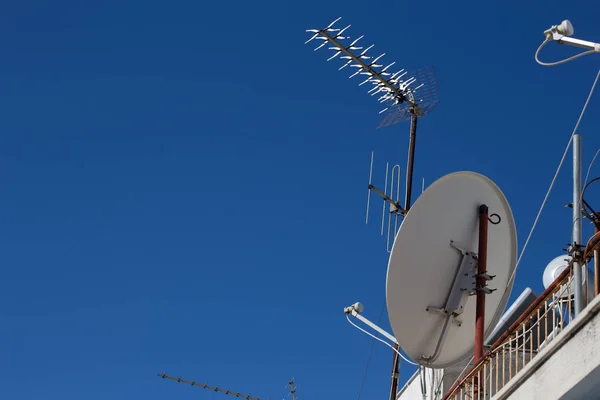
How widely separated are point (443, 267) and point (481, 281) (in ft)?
1.84

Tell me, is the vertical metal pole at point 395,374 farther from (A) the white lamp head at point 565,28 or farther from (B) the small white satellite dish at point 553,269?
(A) the white lamp head at point 565,28

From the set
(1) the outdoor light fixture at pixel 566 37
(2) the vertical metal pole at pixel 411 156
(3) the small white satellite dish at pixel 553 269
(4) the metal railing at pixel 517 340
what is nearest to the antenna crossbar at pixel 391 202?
(2) the vertical metal pole at pixel 411 156

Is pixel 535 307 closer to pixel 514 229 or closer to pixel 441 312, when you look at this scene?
pixel 441 312

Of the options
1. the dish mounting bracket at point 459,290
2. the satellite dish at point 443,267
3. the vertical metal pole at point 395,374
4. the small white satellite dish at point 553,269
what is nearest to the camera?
the satellite dish at point 443,267

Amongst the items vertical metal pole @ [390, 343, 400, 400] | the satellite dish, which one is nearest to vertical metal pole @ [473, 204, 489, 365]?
the satellite dish

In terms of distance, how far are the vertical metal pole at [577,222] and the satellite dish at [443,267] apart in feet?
10.3

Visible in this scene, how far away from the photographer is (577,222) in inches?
403

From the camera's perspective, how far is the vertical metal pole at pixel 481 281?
13.4 meters

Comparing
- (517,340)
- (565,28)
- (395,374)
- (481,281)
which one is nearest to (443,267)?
(481,281)

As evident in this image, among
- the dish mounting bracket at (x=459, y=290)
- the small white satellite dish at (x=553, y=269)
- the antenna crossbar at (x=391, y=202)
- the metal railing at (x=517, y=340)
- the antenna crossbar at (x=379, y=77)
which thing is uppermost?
the antenna crossbar at (x=379, y=77)

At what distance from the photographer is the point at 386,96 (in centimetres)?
1867

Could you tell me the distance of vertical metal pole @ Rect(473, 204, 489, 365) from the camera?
13.4m

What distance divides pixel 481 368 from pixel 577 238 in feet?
8.10

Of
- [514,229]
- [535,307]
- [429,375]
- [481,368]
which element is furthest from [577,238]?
[429,375]
